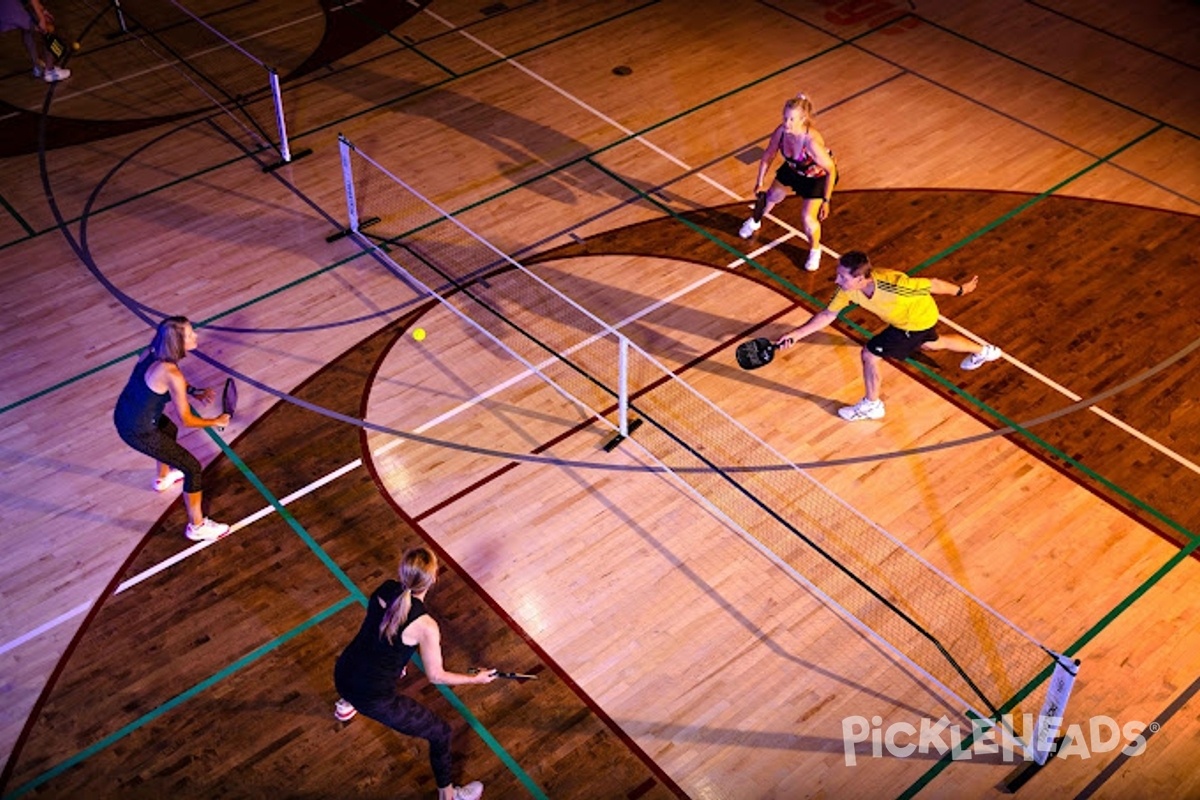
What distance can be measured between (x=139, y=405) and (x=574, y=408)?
344cm

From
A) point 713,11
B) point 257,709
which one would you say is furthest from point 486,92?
point 257,709

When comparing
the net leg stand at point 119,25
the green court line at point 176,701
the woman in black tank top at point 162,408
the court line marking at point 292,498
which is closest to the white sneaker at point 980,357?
the court line marking at point 292,498

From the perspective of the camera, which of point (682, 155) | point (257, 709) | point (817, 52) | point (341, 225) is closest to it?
point (257, 709)

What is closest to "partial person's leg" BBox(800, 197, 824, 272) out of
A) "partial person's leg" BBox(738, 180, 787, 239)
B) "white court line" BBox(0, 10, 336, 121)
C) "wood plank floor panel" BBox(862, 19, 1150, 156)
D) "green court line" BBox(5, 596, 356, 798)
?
"partial person's leg" BBox(738, 180, 787, 239)

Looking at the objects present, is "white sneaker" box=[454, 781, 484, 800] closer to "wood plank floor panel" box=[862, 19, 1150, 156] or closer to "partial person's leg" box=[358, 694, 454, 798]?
"partial person's leg" box=[358, 694, 454, 798]

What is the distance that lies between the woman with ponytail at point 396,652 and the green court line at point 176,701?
5.22ft

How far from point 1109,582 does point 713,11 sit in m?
9.88

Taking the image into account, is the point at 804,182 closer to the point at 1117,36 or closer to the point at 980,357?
the point at 980,357

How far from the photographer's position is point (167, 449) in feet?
26.1

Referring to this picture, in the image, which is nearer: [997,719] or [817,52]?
[997,719]

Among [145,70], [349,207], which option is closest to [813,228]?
[349,207]

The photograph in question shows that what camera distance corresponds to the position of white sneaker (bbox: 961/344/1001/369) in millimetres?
9766

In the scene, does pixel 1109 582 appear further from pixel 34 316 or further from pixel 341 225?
pixel 34 316

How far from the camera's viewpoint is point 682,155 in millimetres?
12359
